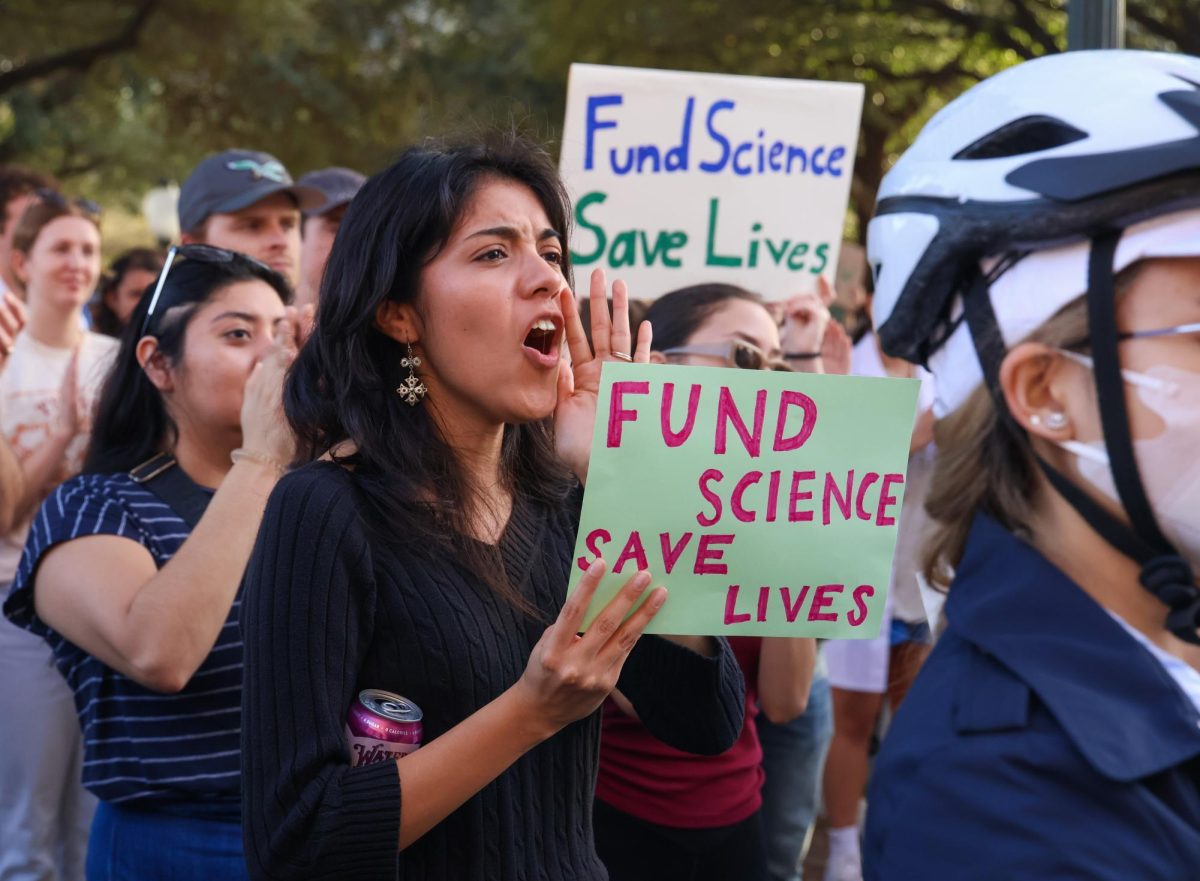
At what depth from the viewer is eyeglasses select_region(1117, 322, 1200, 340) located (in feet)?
5.31

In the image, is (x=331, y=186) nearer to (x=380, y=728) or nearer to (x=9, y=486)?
(x=9, y=486)

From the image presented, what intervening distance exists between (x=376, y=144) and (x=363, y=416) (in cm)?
1745

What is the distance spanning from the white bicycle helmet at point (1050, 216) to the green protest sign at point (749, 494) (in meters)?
0.16

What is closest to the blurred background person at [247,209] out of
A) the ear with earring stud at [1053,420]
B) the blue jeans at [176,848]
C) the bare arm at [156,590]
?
the bare arm at [156,590]

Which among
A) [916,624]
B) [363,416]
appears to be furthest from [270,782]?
[916,624]

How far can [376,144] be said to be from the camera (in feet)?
62.5

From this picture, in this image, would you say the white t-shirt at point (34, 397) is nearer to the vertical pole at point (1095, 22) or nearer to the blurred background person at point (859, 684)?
the blurred background person at point (859, 684)

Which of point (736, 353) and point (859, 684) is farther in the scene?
point (859, 684)

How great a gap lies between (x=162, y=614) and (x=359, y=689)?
899mm

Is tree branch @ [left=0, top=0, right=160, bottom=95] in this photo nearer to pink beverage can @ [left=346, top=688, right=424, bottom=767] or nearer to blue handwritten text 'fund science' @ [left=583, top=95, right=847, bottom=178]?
blue handwritten text 'fund science' @ [left=583, top=95, right=847, bottom=178]

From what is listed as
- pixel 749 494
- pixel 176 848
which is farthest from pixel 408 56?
pixel 749 494

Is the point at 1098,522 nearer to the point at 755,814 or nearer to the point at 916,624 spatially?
the point at 755,814

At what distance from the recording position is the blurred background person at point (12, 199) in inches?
235

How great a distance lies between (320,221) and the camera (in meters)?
4.98
